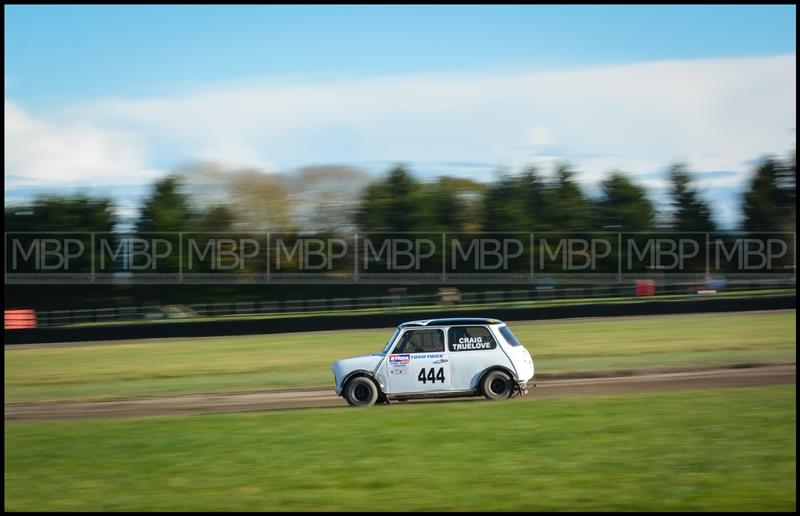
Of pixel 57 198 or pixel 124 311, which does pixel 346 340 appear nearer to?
pixel 124 311

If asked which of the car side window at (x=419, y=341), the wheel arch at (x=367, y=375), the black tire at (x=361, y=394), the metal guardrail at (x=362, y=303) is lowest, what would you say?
the black tire at (x=361, y=394)

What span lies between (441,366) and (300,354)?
14461 mm

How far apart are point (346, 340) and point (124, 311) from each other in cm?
2372

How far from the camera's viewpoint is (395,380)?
16375 mm

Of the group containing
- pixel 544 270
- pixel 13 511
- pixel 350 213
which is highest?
pixel 350 213

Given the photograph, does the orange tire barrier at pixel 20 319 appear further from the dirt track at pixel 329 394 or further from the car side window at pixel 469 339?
the car side window at pixel 469 339

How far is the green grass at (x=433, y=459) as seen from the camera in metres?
8.95

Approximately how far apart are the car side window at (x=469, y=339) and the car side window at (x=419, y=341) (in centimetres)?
20

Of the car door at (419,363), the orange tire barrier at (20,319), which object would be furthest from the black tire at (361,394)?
the orange tire barrier at (20,319)

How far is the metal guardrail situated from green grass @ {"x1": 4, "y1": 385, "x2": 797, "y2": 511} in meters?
33.3

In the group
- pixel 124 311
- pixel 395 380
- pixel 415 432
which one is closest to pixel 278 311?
pixel 124 311

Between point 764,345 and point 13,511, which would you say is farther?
point 764,345

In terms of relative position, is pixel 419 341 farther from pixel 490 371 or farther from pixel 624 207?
pixel 624 207

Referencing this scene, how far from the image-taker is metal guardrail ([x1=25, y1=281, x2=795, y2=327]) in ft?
161
